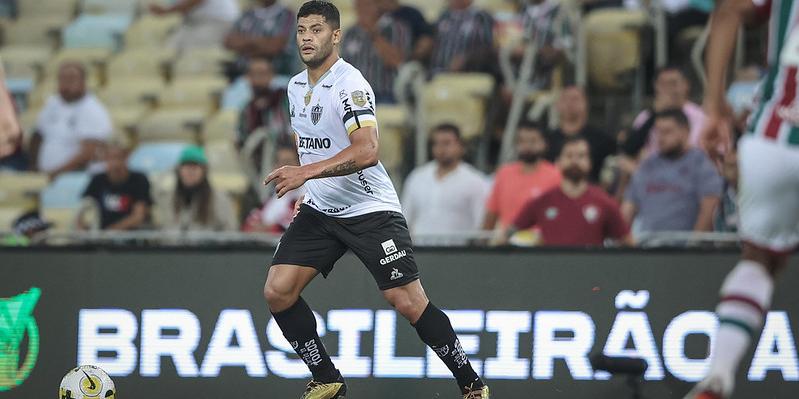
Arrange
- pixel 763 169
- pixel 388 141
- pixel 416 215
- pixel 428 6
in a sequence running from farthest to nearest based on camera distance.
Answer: pixel 428 6 < pixel 388 141 < pixel 416 215 < pixel 763 169

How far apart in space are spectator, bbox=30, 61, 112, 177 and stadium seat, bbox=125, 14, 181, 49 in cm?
189

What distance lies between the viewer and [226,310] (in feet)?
31.2

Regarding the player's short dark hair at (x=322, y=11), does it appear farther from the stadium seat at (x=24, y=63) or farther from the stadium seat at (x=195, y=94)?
the stadium seat at (x=24, y=63)

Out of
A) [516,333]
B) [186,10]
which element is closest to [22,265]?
[516,333]

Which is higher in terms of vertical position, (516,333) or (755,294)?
(755,294)

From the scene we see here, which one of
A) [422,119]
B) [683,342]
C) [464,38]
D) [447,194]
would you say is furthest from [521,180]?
[683,342]

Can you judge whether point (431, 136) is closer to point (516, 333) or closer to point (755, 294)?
point (516, 333)

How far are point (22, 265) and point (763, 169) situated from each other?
5.38 meters

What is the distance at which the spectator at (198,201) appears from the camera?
12320mm

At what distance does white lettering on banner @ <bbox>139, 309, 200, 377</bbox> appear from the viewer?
30.9 feet

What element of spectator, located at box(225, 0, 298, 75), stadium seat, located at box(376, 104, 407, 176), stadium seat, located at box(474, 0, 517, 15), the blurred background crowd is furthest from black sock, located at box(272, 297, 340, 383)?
stadium seat, located at box(474, 0, 517, 15)

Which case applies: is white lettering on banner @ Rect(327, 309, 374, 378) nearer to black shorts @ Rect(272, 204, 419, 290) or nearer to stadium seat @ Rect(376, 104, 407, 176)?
black shorts @ Rect(272, 204, 419, 290)

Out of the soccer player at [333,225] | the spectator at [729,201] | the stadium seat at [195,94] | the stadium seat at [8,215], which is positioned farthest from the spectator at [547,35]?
the soccer player at [333,225]

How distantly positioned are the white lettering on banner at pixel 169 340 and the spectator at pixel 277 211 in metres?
2.45
